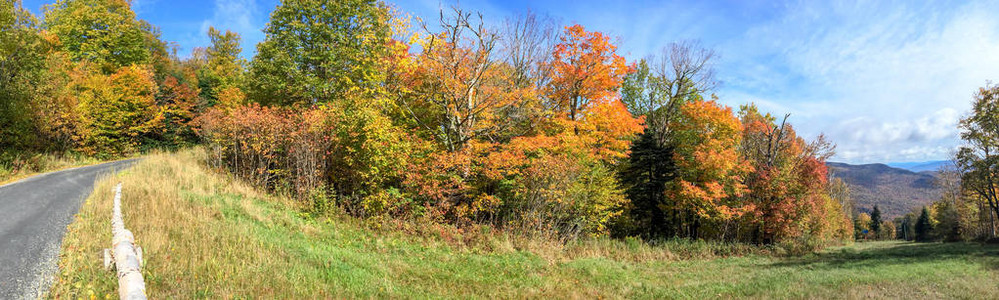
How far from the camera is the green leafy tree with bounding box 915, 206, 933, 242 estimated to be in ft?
206

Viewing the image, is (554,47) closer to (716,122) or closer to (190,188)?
(716,122)

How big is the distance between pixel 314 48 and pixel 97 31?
2052 centimetres

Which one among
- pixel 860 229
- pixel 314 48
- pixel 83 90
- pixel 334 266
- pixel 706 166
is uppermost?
pixel 314 48

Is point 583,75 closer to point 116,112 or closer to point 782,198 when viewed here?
point 782,198

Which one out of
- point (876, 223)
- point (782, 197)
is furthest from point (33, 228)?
point (876, 223)

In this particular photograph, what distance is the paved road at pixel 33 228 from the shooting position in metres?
4.53

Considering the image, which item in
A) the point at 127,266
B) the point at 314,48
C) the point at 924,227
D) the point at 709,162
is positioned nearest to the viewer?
the point at 127,266

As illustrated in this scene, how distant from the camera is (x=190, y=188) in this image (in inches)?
425

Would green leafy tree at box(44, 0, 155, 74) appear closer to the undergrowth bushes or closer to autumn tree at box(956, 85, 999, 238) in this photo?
the undergrowth bushes

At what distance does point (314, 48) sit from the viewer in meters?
20.7

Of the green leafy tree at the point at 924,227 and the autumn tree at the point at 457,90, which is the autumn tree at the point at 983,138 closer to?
the autumn tree at the point at 457,90

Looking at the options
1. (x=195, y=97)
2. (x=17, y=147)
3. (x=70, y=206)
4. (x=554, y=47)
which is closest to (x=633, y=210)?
(x=554, y=47)

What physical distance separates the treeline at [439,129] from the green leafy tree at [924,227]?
55491 mm

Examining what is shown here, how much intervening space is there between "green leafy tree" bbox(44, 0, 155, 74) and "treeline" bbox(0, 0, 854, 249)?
0.40 ft
